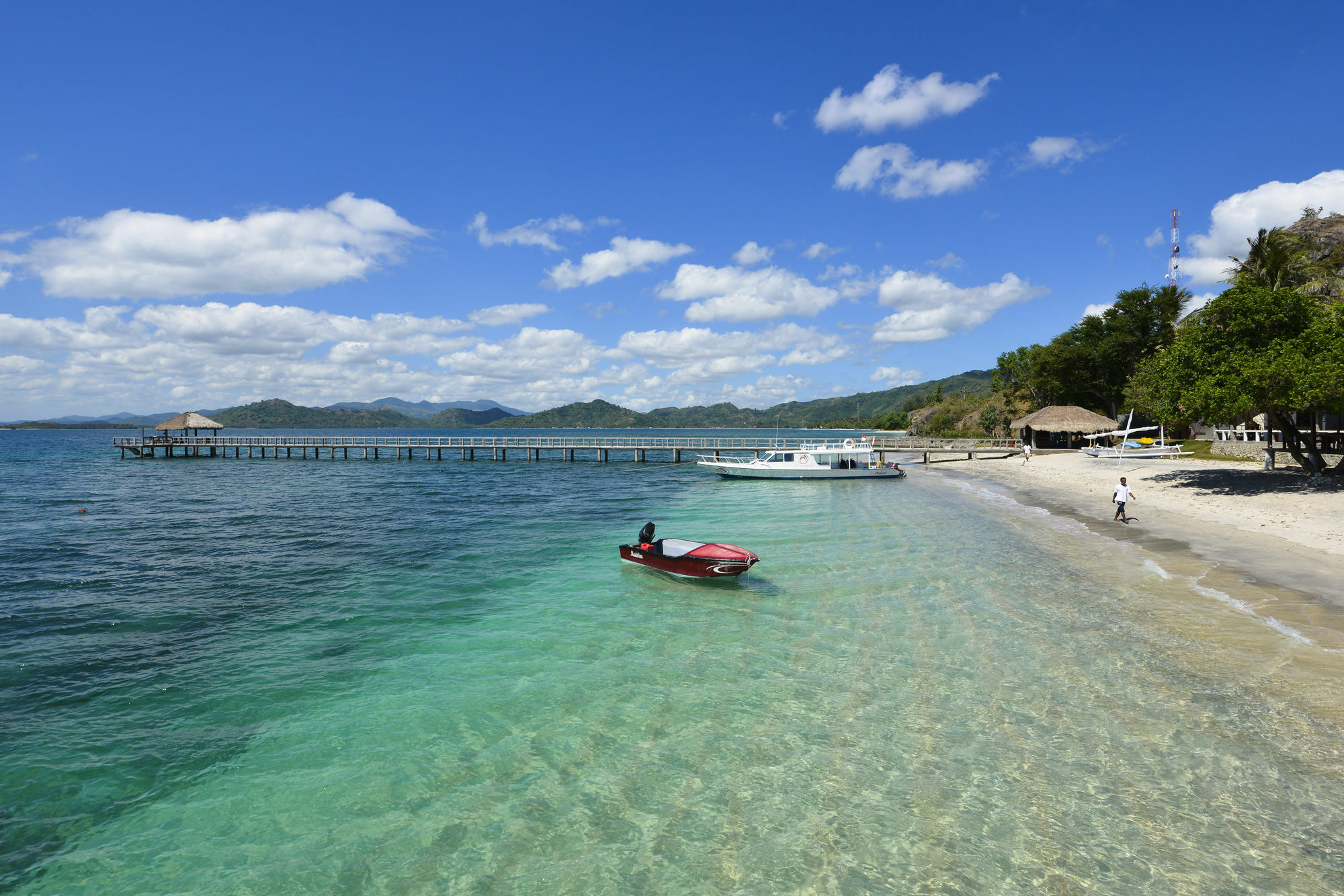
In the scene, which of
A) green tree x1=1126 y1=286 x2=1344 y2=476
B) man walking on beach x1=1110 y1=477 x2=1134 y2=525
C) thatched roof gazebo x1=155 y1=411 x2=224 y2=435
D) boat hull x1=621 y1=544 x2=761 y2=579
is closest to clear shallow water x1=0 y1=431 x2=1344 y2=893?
boat hull x1=621 y1=544 x2=761 y2=579

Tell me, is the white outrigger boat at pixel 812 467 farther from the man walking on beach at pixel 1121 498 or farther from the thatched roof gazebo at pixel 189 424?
the thatched roof gazebo at pixel 189 424

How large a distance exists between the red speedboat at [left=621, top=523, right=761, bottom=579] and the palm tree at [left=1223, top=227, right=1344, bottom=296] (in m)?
43.2

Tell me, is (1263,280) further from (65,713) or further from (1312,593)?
(65,713)

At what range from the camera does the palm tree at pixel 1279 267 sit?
3875 centimetres

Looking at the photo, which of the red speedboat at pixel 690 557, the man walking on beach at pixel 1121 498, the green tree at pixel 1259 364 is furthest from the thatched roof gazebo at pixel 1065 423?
the red speedboat at pixel 690 557

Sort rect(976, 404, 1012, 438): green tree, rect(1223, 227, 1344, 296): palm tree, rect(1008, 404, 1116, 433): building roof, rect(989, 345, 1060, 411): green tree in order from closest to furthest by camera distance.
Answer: rect(1223, 227, 1344, 296): palm tree, rect(1008, 404, 1116, 433): building roof, rect(989, 345, 1060, 411): green tree, rect(976, 404, 1012, 438): green tree

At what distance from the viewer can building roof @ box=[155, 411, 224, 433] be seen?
200ft

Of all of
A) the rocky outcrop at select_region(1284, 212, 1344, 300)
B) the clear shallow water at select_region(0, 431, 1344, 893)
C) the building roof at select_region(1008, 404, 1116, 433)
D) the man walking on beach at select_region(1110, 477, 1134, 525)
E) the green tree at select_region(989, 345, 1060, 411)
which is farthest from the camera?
the green tree at select_region(989, 345, 1060, 411)

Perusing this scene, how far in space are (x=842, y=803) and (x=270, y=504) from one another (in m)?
33.7

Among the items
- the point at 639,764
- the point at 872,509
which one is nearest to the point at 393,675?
the point at 639,764

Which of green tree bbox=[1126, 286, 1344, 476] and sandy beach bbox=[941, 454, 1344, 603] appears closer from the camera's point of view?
sandy beach bbox=[941, 454, 1344, 603]

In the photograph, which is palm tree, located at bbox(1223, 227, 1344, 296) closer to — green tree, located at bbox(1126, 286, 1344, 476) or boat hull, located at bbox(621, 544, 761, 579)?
green tree, located at bbox(1126, 286, 1344, 476)

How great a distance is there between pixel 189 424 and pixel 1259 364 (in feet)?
268

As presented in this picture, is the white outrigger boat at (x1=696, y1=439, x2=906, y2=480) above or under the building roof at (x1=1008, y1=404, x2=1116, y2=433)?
under
